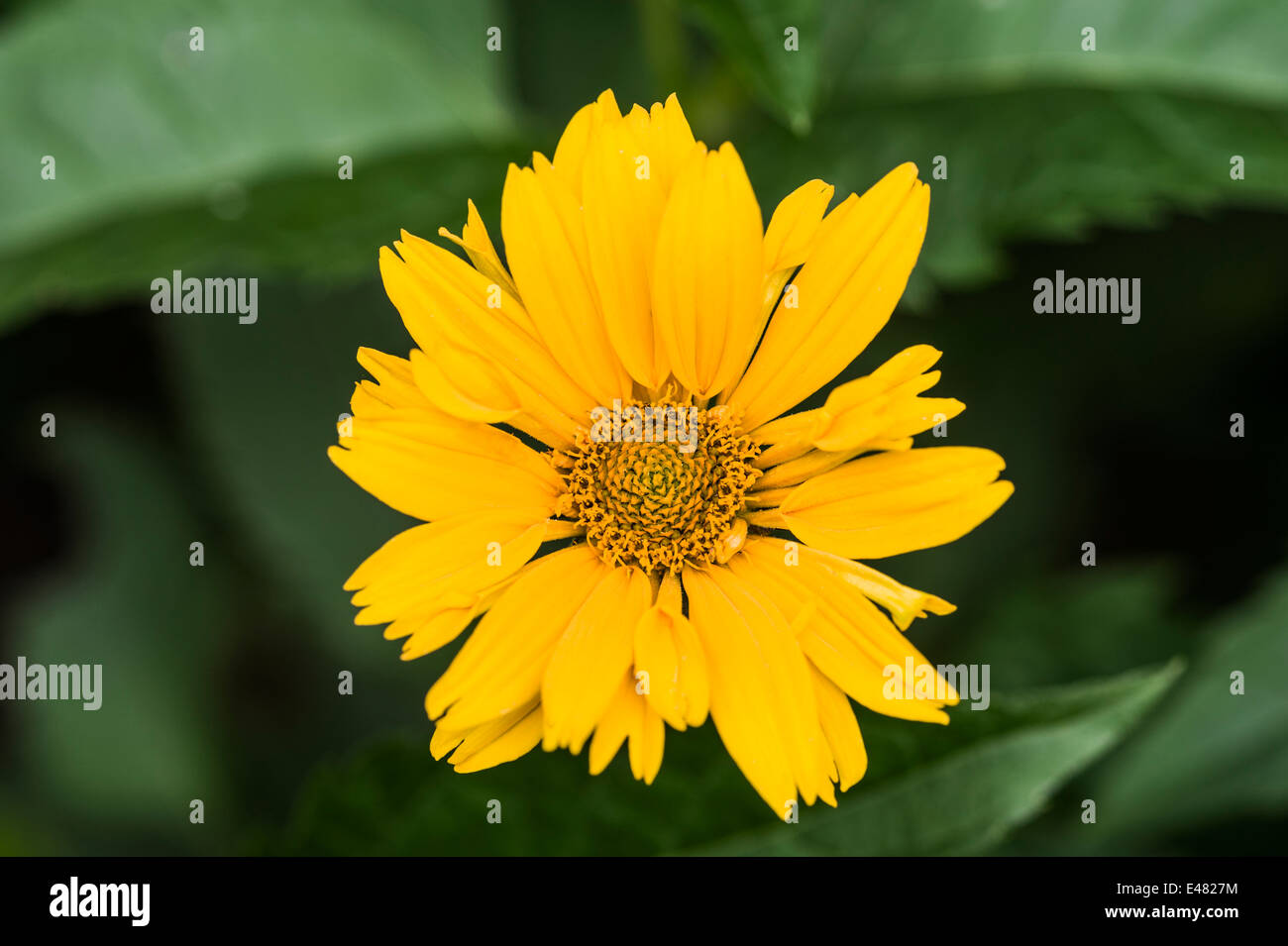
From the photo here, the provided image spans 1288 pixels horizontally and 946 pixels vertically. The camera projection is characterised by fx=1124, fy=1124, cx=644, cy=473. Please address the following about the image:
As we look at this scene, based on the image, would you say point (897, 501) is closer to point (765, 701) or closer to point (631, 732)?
point (765, 701)

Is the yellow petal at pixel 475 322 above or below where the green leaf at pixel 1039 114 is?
below

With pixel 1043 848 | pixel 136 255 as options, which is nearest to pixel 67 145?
pixel 136 255

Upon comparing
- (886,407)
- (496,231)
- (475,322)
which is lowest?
(886,407)

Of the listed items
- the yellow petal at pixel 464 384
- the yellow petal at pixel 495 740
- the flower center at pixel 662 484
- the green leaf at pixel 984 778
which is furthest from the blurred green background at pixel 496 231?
the yellow petal at pixel 464 384

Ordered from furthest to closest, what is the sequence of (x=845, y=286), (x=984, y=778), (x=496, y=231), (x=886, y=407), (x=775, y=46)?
1. (x=496, y=231)
2. (x=775, y=46)
3. (x=984, y=778)
4. (x=845, y=286)
5. (x=886, y=407)

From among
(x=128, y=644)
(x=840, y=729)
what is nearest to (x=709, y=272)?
(x=840, y=729)

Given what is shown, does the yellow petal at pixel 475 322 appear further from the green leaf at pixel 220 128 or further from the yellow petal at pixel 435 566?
the green leaf at pixel 220 128

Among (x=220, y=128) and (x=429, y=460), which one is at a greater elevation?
(x=220, y=128)
